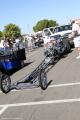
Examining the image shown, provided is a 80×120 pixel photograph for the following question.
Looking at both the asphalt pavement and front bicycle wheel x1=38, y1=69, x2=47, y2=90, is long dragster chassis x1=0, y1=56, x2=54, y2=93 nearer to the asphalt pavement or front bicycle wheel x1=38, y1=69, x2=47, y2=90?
front bicycle wheel x1=38, y1=69, x2=47, y2=90

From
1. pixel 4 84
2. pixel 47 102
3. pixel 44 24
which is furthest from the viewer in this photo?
pixel 44 24

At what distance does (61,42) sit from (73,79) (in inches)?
362

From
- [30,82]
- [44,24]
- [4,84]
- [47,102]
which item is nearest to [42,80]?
[30,82]

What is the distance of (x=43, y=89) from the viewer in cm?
1177

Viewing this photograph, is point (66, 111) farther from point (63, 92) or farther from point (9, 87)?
point (9, 87)

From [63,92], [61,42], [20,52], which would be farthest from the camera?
[61,42]

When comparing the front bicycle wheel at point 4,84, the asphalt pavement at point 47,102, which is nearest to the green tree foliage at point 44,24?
the asphalt pavement at point 47,102

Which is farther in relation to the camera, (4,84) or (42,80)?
(4,84)

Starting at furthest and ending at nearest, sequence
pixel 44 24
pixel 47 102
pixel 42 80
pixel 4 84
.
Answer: pixel 44 24
pixel 4 84
pixel 42 80
pixel 47 102

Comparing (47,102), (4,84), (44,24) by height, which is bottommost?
(44,24)

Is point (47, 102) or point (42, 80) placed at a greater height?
point (42, 80)

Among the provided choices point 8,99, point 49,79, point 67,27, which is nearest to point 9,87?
point 8,99

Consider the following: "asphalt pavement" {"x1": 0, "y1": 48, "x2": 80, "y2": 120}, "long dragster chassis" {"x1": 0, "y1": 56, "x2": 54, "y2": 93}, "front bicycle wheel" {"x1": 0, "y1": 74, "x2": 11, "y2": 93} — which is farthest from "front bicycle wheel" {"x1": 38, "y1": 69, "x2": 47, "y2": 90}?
"front bicycle wheel" {"x1": 0, "y1": 74, "x2": 11, "y2": 93}

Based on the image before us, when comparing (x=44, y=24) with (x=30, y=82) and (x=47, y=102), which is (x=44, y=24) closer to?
(x=30, y=82)
